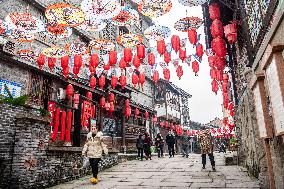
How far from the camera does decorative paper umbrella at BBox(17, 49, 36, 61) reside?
1288 cm

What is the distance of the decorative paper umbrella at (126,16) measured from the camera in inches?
461

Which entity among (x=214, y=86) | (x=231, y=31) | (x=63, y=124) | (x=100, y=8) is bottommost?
(x=63, y=124)

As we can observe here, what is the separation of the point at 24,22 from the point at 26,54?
243cm

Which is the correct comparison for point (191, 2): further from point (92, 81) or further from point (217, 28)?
point (92, 81)

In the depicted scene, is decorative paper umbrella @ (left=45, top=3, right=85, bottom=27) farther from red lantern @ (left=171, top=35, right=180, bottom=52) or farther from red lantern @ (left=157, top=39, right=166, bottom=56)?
red lantern @ (left=171, top=35, right=180, bottom=52)

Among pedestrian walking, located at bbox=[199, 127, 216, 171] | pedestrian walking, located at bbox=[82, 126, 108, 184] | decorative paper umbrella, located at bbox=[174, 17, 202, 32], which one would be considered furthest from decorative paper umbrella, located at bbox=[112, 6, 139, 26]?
pedestrian walking, located at bbox=[199, 127, 216, 171]

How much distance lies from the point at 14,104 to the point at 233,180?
783 cm

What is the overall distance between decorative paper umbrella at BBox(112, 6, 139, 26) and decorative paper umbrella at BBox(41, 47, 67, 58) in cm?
344

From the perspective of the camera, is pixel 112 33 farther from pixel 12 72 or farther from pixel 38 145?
pixel 38 145

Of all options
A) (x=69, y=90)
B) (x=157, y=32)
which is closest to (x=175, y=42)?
(x=157, y=32)

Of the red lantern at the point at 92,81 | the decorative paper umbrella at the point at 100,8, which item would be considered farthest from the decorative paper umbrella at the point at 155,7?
the red lantern at the point at 92,81

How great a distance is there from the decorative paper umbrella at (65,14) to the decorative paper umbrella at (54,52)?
7.88ft

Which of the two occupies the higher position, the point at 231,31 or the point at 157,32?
the point at 157,32

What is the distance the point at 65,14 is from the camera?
10648 mm
